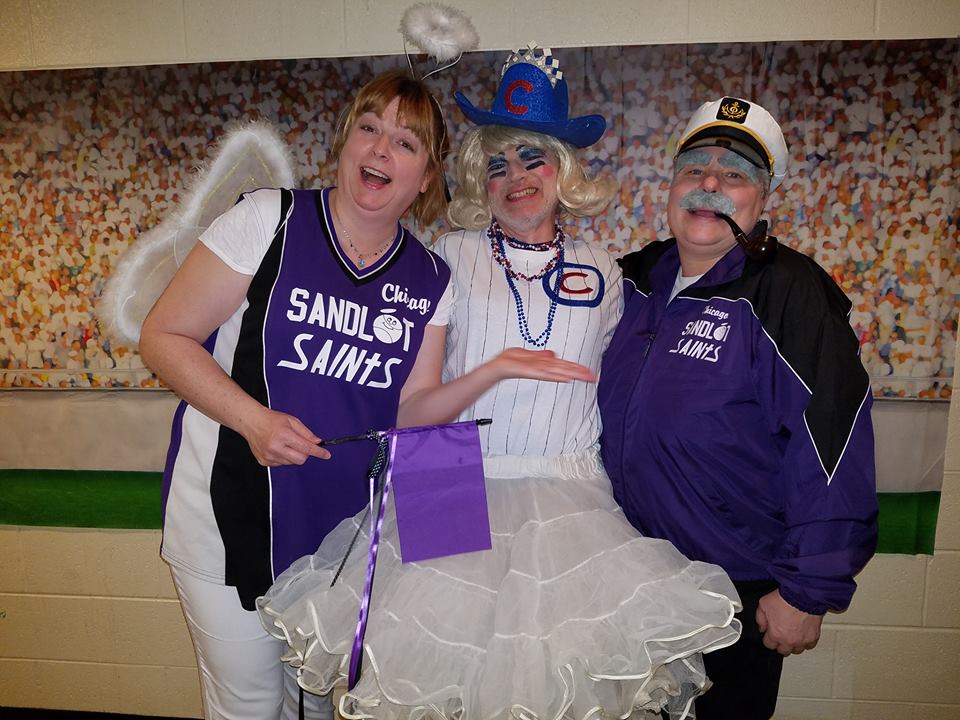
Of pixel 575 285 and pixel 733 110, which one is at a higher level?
pixel 733 110

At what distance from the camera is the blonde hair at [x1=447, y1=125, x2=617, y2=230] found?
5.27 feet

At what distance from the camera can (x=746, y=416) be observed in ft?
4.48

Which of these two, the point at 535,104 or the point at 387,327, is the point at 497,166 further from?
the point at 387,327

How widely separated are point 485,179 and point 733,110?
0.61 meters

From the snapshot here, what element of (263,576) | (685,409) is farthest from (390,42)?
(263,576)

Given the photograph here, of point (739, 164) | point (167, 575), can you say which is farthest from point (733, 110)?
point (167, 575)

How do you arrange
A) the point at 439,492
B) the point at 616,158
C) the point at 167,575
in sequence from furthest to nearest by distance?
the point at 167,575 < the point at 616,158 < the point at 439,492

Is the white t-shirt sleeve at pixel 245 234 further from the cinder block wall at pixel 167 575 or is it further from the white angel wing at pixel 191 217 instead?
the cinder block wall at pixel 167 575

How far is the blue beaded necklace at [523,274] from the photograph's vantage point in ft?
5.03

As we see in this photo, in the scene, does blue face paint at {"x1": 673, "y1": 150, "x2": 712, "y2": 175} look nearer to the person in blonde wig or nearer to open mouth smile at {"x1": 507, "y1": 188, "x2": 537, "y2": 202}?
the person in blonde wig

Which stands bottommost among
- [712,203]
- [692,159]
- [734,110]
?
[712,203]

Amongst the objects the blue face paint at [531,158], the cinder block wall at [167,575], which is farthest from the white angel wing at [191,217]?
the blue face paint at [531,158]

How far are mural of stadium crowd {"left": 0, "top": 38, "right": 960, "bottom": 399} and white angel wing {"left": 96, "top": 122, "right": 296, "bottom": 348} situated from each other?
0.04 m

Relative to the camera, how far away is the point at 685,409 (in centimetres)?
136
